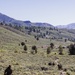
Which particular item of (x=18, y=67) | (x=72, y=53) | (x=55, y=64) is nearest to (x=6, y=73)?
(x=18, y=67)

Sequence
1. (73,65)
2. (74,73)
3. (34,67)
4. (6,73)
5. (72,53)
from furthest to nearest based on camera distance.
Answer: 1. (72,53)
2. (73,65)
3. (34,67)
4. (74,73)
5. (6,73)

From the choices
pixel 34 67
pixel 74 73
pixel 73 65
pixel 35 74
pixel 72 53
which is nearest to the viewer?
pixel 35 74

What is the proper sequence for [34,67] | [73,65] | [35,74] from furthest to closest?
[73,65] → [34,67] → [35,74]

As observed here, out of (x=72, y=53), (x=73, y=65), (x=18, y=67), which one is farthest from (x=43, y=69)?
(x=72, y=53)

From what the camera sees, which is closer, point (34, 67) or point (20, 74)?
point (20, 74)

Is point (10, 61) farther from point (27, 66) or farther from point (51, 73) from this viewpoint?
point (51, 73)

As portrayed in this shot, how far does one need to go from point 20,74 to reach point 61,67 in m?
12.9

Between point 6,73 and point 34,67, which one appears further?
point 34,67

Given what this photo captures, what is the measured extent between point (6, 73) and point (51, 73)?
1028cm

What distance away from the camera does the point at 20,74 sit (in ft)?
155

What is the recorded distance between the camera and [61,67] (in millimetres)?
56875

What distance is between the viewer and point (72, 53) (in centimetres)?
8769

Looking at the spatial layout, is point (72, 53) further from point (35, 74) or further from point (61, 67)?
point (35, 74)

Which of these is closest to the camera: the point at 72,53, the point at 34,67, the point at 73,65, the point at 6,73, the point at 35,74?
the point at 6,73
